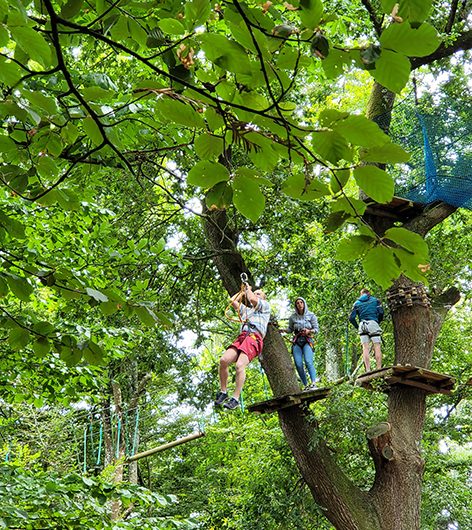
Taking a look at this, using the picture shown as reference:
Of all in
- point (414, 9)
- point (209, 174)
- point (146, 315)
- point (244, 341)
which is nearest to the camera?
point (414, 9)

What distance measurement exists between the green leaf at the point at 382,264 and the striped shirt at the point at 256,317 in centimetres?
470

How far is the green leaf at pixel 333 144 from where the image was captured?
87 centimetres

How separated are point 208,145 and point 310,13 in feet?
0.82

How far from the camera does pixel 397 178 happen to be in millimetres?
6562

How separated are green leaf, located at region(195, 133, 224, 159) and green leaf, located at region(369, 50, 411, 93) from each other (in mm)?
265

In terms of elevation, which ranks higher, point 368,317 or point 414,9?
point 368,317

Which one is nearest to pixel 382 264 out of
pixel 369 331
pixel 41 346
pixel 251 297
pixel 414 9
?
pixel 414 9

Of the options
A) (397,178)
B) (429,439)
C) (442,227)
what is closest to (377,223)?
(397,178)

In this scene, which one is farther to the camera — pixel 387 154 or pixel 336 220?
pixel 336 220

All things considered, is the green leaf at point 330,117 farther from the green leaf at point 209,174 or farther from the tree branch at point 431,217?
the tree branch at point 431,217

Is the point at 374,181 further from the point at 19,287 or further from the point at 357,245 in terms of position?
the point at 19,287

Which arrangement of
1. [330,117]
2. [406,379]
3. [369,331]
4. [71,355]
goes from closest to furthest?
[330,117] → [71,355] → [406,379] → [369,331]

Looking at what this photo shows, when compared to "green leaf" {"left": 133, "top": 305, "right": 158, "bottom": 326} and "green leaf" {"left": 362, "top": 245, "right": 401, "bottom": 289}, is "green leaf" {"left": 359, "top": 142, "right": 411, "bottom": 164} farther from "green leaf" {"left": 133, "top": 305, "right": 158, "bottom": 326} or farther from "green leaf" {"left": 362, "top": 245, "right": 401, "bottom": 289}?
"green leaf" {"left": 133, "top": 305, "right": 158, "bottom": 326}

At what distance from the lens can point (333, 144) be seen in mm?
875
